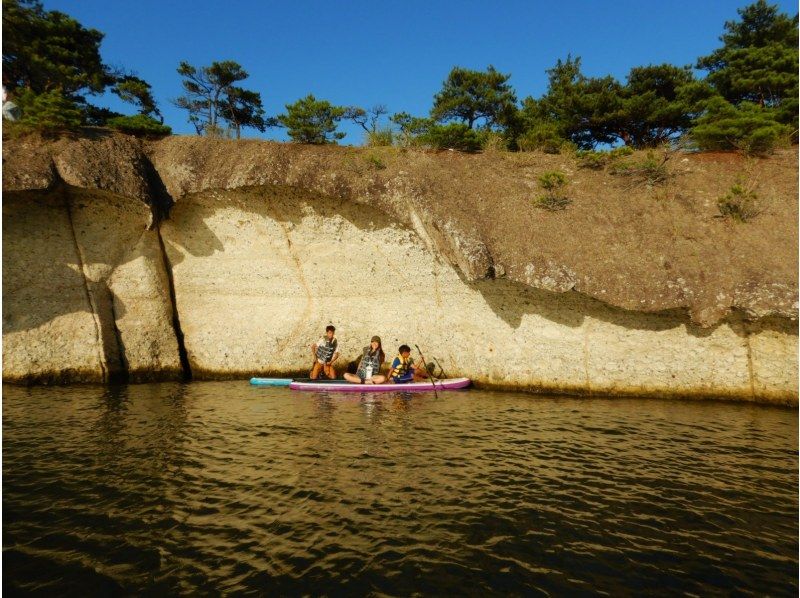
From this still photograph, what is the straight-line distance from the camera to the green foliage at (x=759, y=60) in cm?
1942

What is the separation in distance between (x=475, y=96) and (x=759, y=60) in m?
14.9

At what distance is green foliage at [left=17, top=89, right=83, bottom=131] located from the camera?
15.2 metres

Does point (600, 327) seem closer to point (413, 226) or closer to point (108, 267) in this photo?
point (413, 226)

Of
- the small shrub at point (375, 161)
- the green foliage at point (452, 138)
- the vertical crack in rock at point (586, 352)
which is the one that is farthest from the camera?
the green foliage at point (452, 138)

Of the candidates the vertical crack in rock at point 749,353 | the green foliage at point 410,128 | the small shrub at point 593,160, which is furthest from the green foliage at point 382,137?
the vertical crack in rock at point 749,353

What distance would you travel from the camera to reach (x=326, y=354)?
1653 cm

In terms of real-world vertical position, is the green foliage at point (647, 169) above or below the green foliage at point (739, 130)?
below

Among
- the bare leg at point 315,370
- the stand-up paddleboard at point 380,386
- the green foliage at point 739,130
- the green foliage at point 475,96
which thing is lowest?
the stand-up paddleboard at point 380,386

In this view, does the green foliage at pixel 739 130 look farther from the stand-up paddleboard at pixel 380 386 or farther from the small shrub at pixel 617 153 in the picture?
the stand-up paddleboard at pixel 380 386

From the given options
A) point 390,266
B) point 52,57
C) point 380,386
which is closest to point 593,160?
point 390,266

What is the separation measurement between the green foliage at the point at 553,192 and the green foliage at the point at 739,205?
4981 millimetres

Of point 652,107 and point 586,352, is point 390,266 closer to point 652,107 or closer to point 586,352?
point 586,352

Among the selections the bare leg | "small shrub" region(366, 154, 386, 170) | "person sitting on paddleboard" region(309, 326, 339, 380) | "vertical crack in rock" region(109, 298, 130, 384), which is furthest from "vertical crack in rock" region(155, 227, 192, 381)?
"small shrub" region(366, 154, 386, 170)

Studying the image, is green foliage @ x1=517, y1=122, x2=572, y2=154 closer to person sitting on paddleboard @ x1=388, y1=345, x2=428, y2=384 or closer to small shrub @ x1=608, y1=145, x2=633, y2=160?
small shrub @ x1=608, y1=145, x2=633, y2=160
